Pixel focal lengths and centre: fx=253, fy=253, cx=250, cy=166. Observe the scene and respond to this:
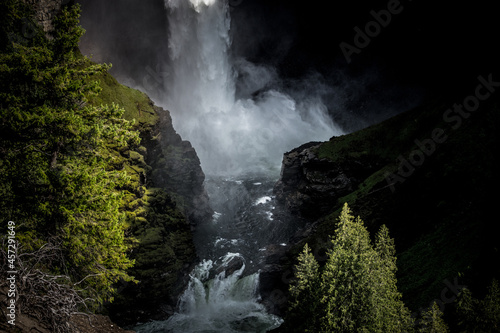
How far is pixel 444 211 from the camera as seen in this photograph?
29.3m

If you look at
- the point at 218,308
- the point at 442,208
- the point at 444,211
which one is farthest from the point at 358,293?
the point at 218,308

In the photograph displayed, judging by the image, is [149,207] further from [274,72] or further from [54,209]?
[274,72]

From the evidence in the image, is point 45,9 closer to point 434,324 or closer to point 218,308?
point 218,308

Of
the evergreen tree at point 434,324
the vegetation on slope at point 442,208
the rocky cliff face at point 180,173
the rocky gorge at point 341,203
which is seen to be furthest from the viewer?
the rocky cliff face at point 180,173

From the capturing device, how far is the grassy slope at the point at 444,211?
2241 centimetres

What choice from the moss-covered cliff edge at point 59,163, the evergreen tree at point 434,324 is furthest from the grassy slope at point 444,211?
the moss-covered cliff edge at point 59,163

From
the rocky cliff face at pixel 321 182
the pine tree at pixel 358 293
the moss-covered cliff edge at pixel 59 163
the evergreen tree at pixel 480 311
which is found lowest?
the evergreen tree at pixel 480 311

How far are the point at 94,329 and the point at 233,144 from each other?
465ft

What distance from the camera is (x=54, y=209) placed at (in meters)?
11.5

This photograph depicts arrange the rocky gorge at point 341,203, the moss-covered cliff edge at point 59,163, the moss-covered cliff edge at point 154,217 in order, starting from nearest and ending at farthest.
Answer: the moss-covered cliff edge at point 59,163
the rocky gorge at point 341,203
the moss-covered cliff edge at point 154,217

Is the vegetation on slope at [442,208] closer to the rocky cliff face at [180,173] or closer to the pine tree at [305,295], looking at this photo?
the pine tree at [305,295]

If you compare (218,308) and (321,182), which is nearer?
(218,308)

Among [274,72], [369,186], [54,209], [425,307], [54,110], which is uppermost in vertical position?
[274,72]

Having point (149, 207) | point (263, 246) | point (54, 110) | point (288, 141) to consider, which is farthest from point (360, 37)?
point (54, 110)
